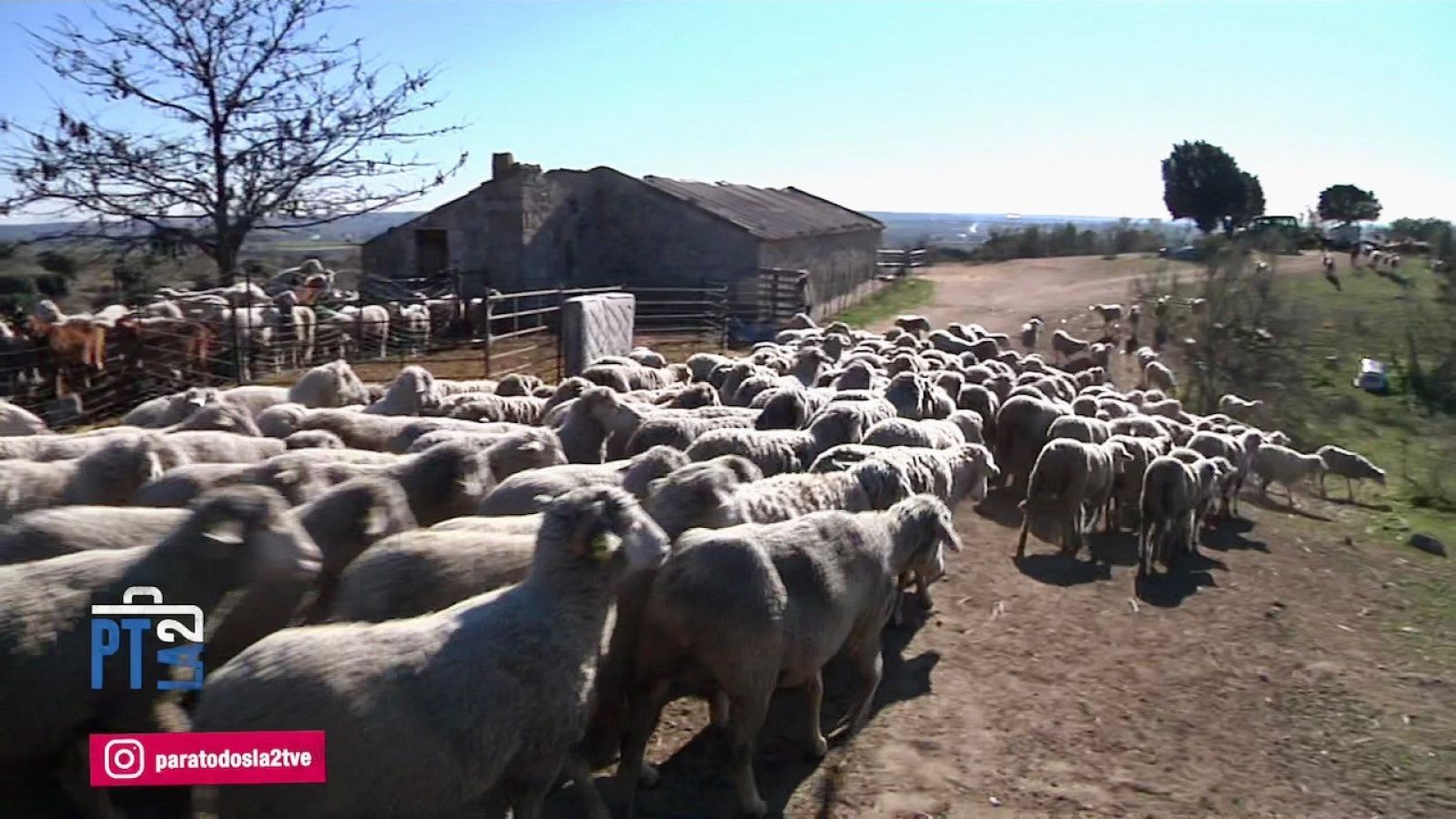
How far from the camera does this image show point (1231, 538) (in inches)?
506

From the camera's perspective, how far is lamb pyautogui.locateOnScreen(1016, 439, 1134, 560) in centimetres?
1027

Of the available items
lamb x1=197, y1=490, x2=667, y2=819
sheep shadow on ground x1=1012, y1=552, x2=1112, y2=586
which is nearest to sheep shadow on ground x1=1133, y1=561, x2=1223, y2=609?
sheep shadow on ground x1=1012, y1=552, x2=1112, y2=586

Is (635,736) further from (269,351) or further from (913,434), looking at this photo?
(269,351)

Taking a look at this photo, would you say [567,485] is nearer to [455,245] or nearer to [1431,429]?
[455,245]

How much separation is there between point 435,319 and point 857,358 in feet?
38.2

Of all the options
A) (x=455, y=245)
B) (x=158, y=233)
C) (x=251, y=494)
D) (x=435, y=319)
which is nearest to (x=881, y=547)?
(x=251, y=494)

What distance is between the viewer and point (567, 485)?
6.33 metres

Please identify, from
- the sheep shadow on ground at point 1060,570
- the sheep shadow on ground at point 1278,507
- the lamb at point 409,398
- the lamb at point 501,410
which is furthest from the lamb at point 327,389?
the sheep shadow on ground at point 1278,507

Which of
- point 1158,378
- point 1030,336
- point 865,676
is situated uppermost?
point 1030,336

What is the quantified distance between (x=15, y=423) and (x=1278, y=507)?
1695cm

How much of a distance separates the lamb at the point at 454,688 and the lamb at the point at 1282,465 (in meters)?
14.8

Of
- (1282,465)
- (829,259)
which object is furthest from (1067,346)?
(829,259)

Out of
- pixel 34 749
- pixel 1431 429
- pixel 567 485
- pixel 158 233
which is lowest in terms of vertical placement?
pixel 1431 429

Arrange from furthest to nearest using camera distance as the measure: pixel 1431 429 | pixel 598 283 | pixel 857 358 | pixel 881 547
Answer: pixel 598 283 → pixel 1431 429 → pixel 857 358 → pixel 881 547
